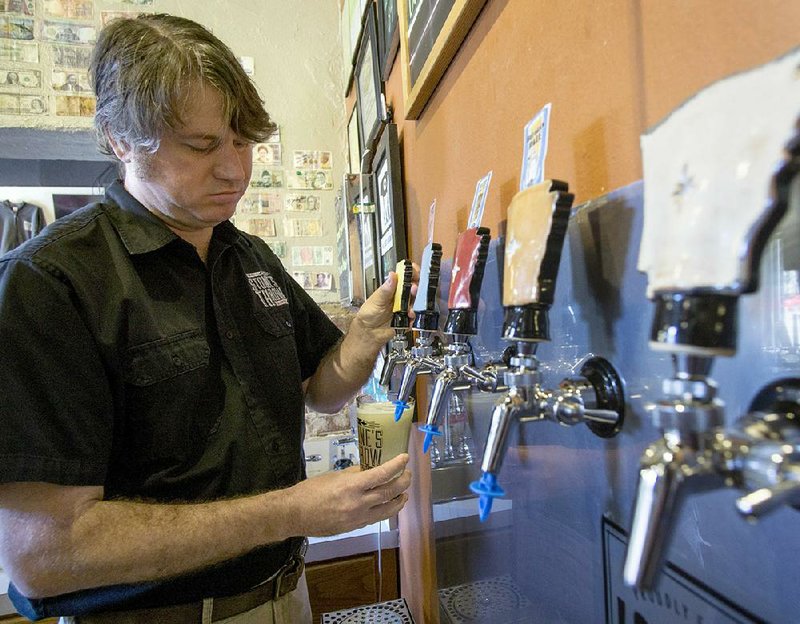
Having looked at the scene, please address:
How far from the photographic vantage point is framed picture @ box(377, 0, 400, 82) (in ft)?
4.23

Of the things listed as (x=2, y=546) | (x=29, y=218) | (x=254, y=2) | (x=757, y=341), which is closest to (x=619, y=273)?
(x=757, y=341)

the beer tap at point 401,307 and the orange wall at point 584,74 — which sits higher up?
the orange wall at point 584,74

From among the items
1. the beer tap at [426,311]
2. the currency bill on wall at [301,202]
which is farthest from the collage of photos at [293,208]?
the beer tap at [426,311]

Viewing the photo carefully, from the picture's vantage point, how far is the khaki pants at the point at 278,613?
91 centimetres

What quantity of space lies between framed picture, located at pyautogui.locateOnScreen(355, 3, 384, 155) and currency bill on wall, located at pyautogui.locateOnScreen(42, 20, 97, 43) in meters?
1.24

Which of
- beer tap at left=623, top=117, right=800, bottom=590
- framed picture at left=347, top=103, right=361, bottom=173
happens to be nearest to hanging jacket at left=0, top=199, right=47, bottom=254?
framed picture at left=347, top=103, right=361, bottom=173

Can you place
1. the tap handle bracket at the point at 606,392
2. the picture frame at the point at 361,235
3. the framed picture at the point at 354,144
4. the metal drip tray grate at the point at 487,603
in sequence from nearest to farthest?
the tap handle bracket at the point at 606,392 < the metal drip tray grate at the point at 487,603 < the picture frame at the point at 361,235 < the framed picture at the point at 354,144

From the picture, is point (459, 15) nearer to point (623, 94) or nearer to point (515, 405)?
point (623, 94)

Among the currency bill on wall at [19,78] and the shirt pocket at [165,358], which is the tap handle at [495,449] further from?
the currency bill on wall at [19,78]

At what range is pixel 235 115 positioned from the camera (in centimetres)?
94

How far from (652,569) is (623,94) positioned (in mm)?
418

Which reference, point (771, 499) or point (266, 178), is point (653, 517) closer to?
point (771, 499)

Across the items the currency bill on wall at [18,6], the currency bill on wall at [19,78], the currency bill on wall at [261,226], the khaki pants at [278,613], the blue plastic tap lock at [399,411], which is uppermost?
the currency bill on wall at [18,6]

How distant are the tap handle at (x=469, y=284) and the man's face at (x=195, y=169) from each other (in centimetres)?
51
